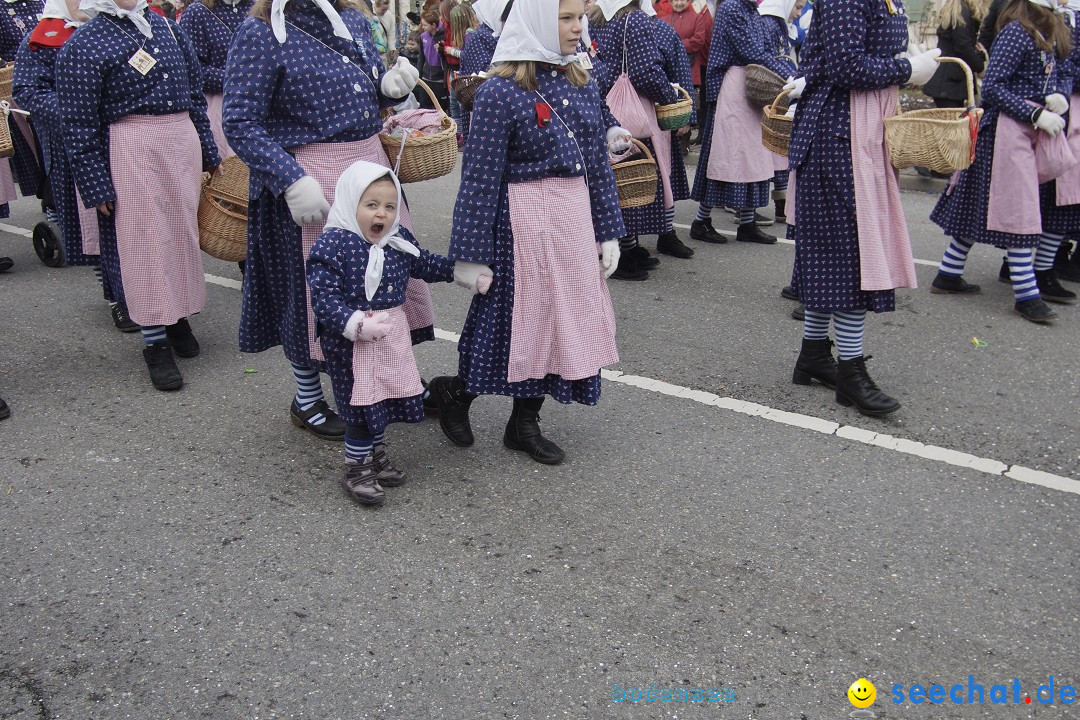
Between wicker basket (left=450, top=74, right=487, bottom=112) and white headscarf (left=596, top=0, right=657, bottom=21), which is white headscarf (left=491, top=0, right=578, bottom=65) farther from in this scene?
white headscarf (left=596, top=0, right=657, bottom=21)

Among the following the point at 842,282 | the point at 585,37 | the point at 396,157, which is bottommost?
the point at 842,282

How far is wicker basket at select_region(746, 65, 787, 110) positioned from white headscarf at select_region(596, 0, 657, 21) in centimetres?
91

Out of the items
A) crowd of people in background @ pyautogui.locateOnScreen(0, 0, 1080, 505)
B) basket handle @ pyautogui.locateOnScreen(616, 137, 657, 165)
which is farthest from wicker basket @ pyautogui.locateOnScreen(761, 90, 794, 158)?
basket handle @ pyautogui.locateOnScreen(616, 137, 657, 165)

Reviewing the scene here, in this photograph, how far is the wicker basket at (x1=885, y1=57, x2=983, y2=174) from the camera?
404cm

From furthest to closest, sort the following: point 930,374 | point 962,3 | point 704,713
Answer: point 962,3
point 930,374
point 704,713

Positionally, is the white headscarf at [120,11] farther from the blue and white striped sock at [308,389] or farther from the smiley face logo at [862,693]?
the smiley face logo at [862,693]

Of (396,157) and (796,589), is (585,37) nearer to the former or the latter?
(396,157)

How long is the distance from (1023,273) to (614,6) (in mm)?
2939

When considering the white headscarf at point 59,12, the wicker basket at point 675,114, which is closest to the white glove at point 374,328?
the white headscarf at point 59,12

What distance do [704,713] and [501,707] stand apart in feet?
1.71

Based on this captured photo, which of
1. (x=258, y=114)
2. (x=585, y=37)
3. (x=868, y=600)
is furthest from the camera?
(x=585, y=37)

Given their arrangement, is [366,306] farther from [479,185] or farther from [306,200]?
[479,185]

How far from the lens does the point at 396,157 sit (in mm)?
3916

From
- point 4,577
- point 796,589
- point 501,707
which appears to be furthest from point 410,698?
point 4,577
